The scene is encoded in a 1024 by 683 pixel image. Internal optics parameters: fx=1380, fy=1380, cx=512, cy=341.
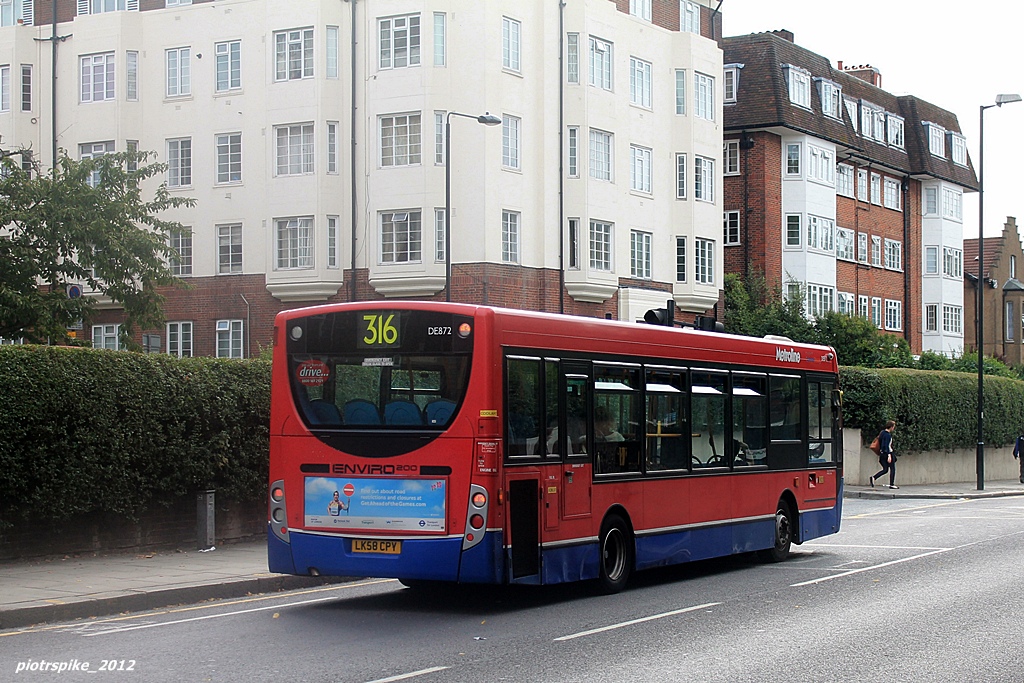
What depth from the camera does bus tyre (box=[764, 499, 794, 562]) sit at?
59.3 ft

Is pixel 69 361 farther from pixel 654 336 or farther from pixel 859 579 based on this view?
pixel 859 579

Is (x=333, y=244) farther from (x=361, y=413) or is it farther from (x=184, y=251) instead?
(x=361, y=413)

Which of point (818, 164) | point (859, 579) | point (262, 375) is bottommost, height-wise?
point (859, 579)

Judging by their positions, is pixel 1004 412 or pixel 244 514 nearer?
pixel 244 514

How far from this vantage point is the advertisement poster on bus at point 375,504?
12.4 metres

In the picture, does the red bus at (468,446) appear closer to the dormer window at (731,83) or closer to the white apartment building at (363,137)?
the white apartment building at (363,137)

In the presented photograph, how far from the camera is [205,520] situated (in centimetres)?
1845

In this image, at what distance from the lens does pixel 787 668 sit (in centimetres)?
988

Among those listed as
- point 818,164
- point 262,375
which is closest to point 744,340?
point 262,375

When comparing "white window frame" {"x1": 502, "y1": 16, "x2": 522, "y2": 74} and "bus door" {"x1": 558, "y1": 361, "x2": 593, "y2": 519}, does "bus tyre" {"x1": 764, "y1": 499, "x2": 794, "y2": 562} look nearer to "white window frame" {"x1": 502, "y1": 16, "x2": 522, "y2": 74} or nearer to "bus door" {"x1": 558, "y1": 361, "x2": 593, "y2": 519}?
"bus door" {"x1": 558, "y1": 361, "x2": 593, "y2": 519}

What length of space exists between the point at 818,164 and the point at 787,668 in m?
49.1

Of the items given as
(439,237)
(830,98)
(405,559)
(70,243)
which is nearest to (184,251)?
(439,237)

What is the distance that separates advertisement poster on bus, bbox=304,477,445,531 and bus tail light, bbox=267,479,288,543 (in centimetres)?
30

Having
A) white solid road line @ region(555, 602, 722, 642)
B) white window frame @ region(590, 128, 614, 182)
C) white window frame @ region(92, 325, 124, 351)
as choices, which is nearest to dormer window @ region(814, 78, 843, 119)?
white window frame @ region(590, 128, 614, 182)
